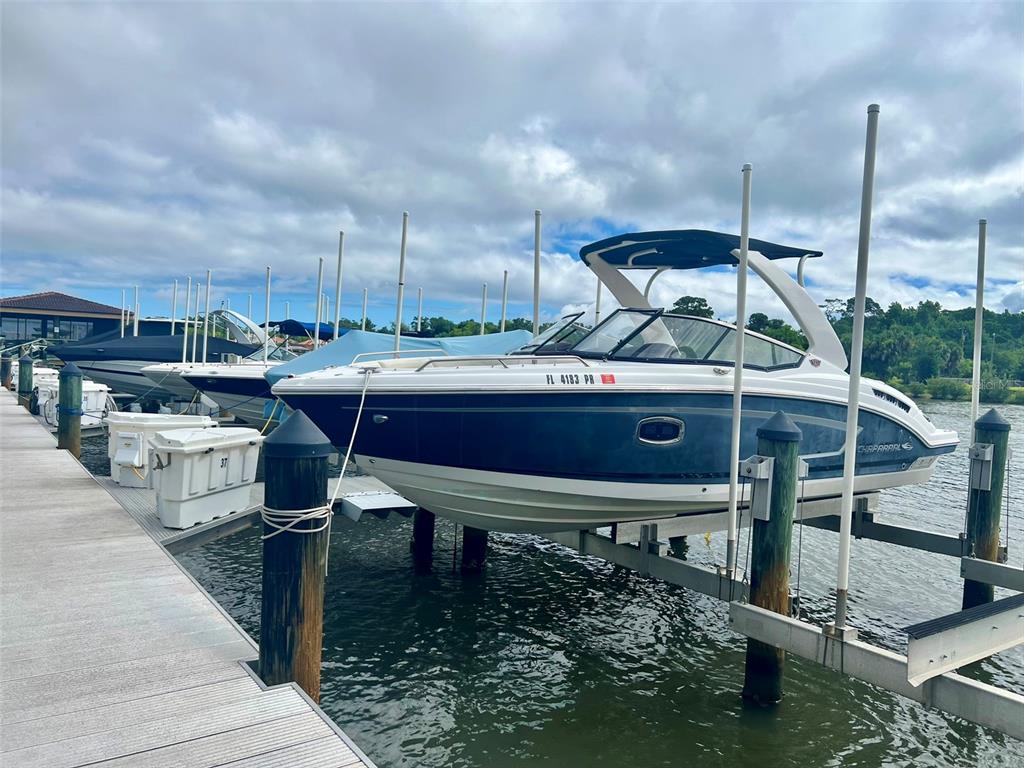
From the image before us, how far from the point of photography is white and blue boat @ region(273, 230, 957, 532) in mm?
5828

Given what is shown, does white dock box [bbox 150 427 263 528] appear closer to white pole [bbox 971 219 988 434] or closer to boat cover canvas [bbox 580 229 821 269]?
boat cover canvas [bbox 580 229 821 269]

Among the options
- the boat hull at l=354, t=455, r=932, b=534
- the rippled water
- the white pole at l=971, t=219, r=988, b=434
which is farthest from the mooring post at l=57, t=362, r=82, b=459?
the white pole at l=971, t=219, r=988, b=434

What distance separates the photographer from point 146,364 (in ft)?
71.5

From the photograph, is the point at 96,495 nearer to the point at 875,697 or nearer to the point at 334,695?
the point at 334,695

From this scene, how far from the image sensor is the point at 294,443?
3553 millimetres

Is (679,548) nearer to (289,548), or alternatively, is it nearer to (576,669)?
(576,669)

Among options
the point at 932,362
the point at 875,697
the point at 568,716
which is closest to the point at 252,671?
the point at 568,716

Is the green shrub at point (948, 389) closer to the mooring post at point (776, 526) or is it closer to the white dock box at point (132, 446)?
the mooring post at point (776, 526)

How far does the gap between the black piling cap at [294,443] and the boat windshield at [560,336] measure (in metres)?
3.64

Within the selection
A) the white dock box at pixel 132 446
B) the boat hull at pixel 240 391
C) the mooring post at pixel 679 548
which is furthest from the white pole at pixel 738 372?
the boat hull at pixel 240 391

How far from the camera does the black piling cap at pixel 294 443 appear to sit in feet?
11.7

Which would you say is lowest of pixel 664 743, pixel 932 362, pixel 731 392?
pixel 664 743

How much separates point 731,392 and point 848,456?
5.56 ft

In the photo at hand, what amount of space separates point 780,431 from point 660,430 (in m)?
1.13
